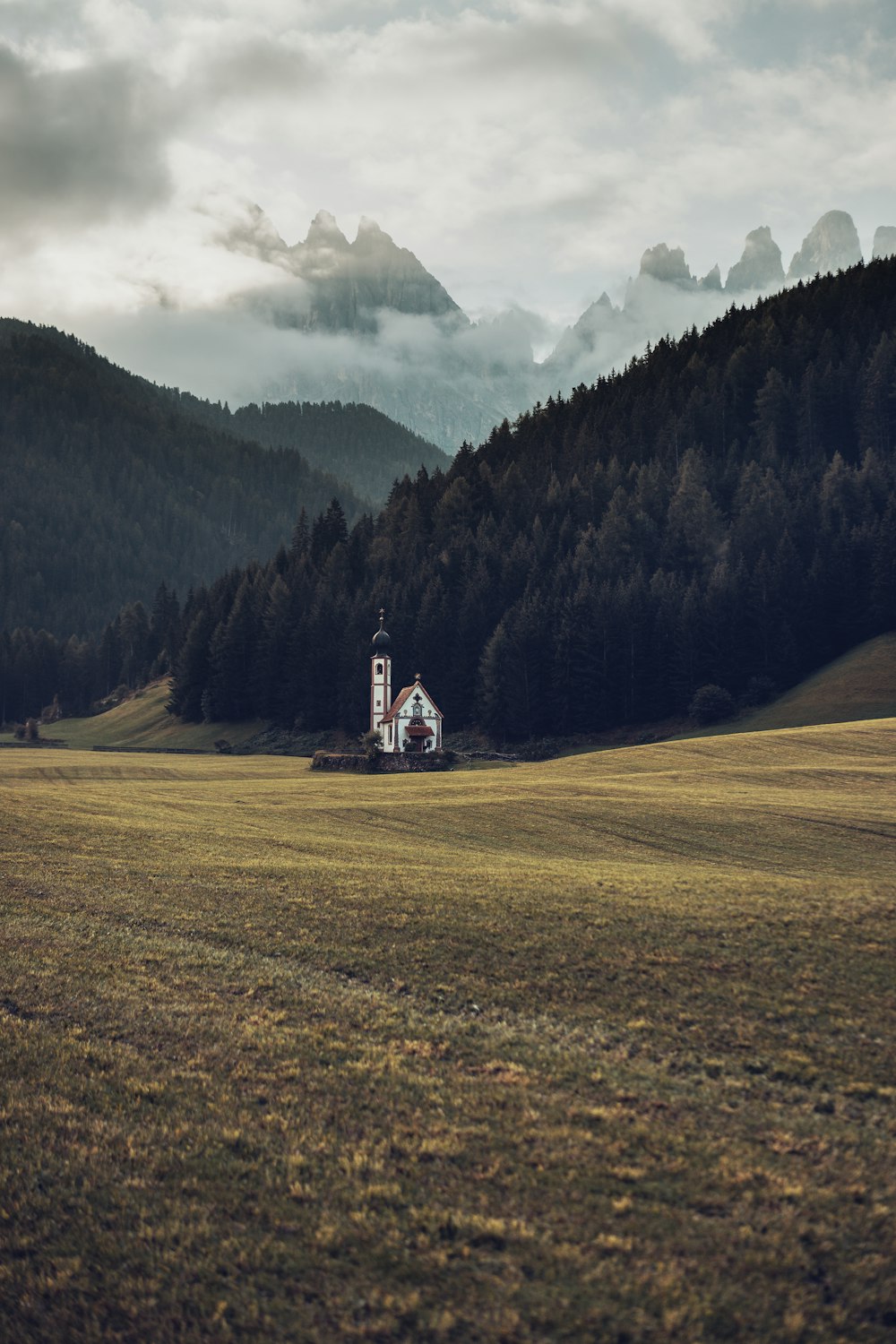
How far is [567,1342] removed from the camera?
8.37 metres

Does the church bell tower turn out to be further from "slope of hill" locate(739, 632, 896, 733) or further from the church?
"slope of hill" locate(739, 632, 896, 733)

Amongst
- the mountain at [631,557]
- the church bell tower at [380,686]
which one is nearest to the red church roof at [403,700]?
the church bell tower at [380,686]

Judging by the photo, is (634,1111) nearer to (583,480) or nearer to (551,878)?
(551,878)

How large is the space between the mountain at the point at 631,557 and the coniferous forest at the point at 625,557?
0.37 meters

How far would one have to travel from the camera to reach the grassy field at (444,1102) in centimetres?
906

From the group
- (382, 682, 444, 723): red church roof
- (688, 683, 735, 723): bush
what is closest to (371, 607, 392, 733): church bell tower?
(382, 682, 444, 723): red church roof

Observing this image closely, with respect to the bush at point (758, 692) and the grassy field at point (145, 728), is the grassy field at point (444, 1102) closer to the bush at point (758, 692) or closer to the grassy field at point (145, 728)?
the bush at point (758, 692)

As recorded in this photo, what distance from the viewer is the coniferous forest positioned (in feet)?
380

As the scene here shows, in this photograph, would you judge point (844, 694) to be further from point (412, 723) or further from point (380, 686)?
point (380, 686)

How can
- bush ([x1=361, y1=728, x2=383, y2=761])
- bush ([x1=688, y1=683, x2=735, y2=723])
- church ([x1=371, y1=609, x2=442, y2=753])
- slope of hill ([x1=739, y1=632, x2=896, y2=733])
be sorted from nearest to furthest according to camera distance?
slope of hill ([x1=739, y1=632, x2=896, y2=733]) → bush ([x1=361, y1=728, x2=383, y2=761]) → bush ([x1=688, y1=683, x2=735, y2=723]) → church ([x1=371, y1=609, x2=442, y2=753])

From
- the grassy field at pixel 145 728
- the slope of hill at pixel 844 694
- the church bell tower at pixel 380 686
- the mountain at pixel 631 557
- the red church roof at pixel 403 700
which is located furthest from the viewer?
the grassy field at pixel 145 728

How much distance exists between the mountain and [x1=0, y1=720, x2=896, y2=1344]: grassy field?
88035mm

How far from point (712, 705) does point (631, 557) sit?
33913 millimetres

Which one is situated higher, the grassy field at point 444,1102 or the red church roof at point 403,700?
the red church roof at point 403,700
